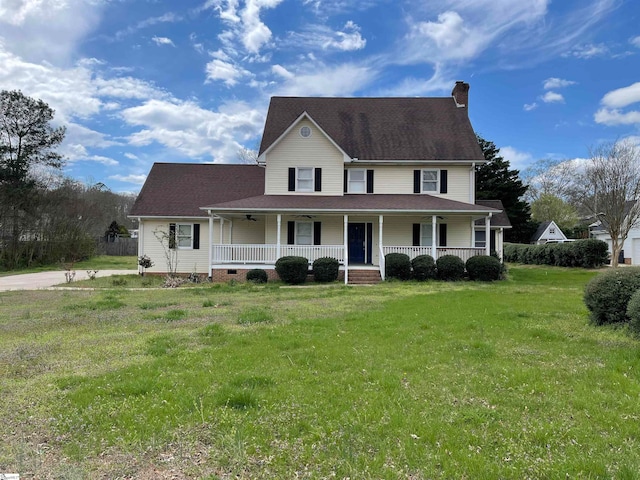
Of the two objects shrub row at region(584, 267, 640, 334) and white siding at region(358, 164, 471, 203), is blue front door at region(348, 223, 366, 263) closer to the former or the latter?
white siding at region(358, 164, 471, 203)

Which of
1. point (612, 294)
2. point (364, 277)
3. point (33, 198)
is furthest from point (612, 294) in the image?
point (33, 198)

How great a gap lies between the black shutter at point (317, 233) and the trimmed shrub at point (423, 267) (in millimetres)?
5034

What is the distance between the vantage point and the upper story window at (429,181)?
20953mm

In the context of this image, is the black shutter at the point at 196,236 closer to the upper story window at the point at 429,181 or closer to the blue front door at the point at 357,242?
the blue front door at the point at 357,242

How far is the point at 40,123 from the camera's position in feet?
94.0

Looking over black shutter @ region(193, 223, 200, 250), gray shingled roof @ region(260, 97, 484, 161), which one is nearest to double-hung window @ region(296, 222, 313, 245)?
gray shingled roof @ region(260, 97, 484, 161)

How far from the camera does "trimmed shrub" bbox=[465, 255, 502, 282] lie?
17297 millimetres

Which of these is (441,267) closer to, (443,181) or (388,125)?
(443,181)

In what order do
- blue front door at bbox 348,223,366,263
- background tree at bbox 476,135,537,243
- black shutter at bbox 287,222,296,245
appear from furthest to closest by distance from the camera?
background tree at bbox 476,135,537,243, blue front door at bbox 348,223,366,263, black shutter at bbox 287,222,296,245

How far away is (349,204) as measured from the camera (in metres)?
18.7

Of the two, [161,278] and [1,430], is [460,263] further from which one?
[1,430]

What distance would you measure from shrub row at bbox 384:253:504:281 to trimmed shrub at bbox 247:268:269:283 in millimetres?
5491

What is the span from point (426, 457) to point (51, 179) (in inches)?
1381

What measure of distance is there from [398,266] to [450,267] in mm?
2271
